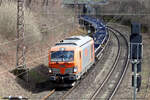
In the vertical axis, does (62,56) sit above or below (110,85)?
above

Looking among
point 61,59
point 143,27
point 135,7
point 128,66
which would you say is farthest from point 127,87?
point 135,7

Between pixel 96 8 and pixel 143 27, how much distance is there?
28605 mm

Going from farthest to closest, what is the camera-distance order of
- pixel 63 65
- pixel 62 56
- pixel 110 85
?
1. pixel 110 85
2. pixel 62 56
3. pixel 63 65

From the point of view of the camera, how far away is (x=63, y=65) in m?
21.2

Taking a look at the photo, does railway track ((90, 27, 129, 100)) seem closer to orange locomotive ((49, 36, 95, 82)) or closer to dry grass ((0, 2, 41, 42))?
orange locomotive ((49, 36, 95, 82))

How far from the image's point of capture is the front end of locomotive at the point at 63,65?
2120 centimetres

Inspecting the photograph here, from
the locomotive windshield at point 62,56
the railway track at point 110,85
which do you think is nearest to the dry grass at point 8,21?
the locomotive windshield at point 62,56

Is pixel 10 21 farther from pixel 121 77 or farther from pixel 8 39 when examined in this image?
pixel 121 77

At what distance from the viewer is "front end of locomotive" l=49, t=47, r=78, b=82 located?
21203mm

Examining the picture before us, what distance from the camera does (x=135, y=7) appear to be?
2175 inches

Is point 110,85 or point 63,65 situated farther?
point 110,85

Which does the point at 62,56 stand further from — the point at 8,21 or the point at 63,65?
the point at 8,21

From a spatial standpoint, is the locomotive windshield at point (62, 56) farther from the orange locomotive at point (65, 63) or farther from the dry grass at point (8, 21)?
the dry grass at point (8, 21)

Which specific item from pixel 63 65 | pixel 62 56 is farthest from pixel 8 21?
pixel 63 65
